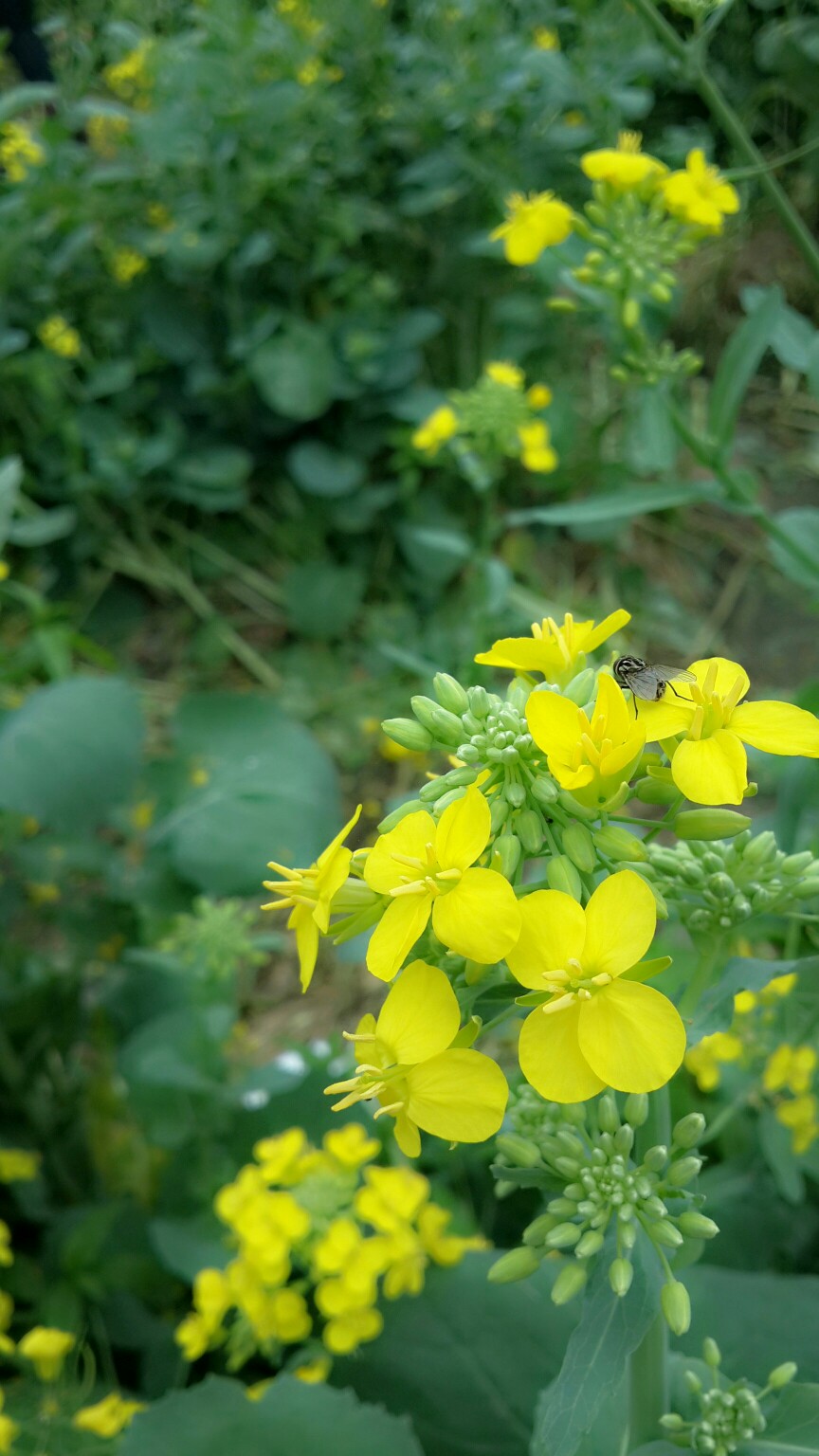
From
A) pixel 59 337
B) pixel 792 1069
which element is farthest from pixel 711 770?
pixel 59 337

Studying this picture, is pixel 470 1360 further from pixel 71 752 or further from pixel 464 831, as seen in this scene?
pixel 71 752

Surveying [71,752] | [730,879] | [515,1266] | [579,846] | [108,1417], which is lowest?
[108,1417]

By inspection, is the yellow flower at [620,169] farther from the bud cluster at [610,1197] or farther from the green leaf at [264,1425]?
the green leaf at [264,1425]

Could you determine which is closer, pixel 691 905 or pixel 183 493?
pixel 691 905

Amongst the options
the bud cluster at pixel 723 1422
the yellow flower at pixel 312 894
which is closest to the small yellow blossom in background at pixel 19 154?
the yellow flower at pixel 312 894

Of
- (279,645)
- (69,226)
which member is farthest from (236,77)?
(279,645)

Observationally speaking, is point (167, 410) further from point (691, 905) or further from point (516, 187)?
point (691, 905)
